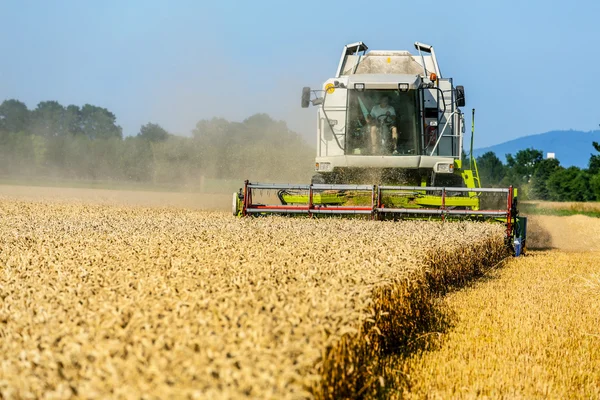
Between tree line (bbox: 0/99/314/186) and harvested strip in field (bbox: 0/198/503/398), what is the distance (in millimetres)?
15882

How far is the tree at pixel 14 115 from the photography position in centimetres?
8875

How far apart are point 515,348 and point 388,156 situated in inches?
284

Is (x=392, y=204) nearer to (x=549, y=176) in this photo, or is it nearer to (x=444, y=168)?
(x=444, y=168)

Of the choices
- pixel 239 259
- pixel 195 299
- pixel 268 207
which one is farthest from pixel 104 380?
pixel 268 207

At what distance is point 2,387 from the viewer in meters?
2.48

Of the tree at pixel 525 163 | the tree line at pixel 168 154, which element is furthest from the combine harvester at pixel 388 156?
the tree at pixel 525 163

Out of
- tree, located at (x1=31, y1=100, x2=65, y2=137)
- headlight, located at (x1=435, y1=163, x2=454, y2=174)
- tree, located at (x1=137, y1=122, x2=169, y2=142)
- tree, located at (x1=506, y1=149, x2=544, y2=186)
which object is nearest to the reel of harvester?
headlight, located at (x1=435, y1=163, x2=454, y2=174)

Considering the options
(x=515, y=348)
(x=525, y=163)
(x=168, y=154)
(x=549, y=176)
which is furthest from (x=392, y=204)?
(x=525, y=163)

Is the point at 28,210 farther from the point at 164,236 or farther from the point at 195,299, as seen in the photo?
the point at 195,299

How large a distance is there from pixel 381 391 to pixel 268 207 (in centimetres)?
826

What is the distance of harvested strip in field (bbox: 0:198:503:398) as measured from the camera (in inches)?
96.3

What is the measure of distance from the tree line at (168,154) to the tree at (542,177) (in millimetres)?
45222

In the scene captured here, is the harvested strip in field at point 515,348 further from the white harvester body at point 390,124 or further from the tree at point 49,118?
the tree at point 49,118

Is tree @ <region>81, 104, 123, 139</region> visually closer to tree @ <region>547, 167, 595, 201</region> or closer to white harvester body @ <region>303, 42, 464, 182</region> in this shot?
tree @ <region>547, 167, 595, 201</region>
